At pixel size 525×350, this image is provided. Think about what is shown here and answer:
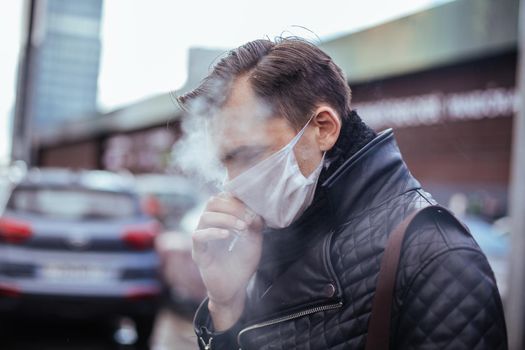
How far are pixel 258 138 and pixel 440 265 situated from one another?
44cm

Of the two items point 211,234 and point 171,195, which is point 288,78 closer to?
point 211,234

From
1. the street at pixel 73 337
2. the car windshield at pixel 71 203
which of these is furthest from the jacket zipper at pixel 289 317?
the car windshield at pixel 71 203

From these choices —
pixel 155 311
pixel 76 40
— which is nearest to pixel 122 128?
pixel 76 40

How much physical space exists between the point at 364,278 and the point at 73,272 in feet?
15.0

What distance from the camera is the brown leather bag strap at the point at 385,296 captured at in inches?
43.1

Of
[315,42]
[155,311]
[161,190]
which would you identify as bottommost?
[161,190]

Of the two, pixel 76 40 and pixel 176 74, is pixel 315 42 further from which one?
pixel 76 40

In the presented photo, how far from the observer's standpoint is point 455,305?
1048mm

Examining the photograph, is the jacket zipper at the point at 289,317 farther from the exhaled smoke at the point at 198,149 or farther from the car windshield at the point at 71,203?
the car windshield at the point at 71,203

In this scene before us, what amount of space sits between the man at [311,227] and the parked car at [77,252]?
13.8ft

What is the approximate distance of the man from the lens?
107 centimetres

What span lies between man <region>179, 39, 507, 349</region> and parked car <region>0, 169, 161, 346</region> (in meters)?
4.21

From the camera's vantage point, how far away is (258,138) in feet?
4.30

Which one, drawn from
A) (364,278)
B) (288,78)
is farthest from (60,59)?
(364,278)
